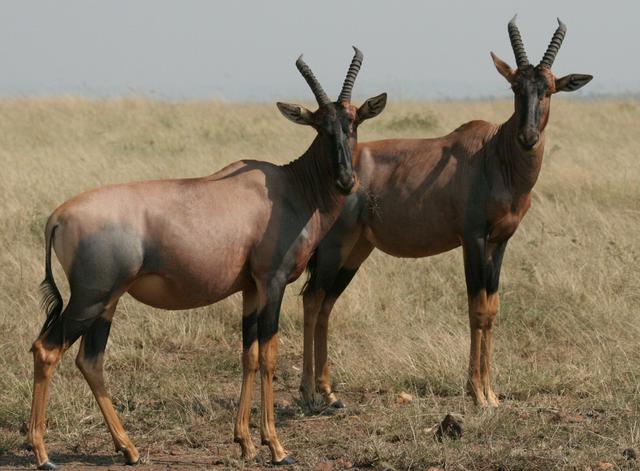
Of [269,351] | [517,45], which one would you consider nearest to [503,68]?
[517,45]

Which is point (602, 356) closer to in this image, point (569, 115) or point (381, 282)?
point (381, 282)

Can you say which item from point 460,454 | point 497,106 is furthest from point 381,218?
point 497,106

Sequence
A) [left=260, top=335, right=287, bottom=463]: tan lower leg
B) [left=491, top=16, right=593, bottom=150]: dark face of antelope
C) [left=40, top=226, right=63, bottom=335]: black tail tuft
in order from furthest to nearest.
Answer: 1. [left=491, top=16, right=593, bottom=150]: dark face of antelope
2. [left=260, top=335, right=287, bottom=463]: tan lower leg
3. [left=40, top=226, right=63, bottom=335]: black tail tuft

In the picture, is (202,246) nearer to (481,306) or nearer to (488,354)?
(481,306)

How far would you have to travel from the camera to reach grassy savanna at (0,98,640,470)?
6508 mm

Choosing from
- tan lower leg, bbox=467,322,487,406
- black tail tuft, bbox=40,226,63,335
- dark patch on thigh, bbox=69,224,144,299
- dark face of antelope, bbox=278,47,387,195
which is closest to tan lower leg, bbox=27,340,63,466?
black tail tuft, bbox=40,226,63,335

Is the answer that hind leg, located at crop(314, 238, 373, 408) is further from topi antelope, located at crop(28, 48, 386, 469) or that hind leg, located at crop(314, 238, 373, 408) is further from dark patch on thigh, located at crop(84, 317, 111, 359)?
dark patch on thigh, located at crop(84, 317, 111, 359)

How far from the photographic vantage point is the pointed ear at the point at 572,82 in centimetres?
781

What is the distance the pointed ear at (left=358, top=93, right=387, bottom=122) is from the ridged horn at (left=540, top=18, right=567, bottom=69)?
5.14ft

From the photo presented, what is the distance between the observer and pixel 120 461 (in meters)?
6.39

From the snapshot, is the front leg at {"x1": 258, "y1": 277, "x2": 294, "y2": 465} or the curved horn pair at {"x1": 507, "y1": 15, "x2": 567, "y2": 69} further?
the curved horn pair at {"x1": 507, "y1": 15, "x2": 567, "y2": 69}

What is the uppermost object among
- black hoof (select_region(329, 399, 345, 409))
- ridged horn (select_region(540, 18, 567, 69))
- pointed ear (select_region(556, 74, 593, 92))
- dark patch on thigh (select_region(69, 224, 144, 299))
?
ridged horn (select_region(540, 18, 567, 69))

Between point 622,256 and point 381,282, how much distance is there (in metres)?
2.55

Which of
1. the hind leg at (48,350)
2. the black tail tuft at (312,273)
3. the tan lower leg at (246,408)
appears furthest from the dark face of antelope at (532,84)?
the hind leg at (48,350)
